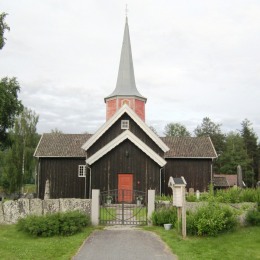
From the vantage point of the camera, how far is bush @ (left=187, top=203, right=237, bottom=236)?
14297mm

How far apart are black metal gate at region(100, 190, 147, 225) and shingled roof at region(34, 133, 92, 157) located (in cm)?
796

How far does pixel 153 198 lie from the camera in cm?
1728

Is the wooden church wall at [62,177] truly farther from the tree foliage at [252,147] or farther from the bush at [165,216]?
the tree foliage at [252,147]

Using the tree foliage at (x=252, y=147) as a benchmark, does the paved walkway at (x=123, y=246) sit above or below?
below

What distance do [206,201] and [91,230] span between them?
536 cm

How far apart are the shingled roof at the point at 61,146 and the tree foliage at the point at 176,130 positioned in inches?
2033

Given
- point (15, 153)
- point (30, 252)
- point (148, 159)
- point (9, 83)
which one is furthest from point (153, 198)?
point (15, 153)

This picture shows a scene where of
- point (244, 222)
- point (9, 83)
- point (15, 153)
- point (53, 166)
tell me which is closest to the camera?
point (244, 222)

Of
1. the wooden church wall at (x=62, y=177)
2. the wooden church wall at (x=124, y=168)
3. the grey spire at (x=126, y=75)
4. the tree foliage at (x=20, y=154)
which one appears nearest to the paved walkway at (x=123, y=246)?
the wooden church wall at (x=124, y=168)

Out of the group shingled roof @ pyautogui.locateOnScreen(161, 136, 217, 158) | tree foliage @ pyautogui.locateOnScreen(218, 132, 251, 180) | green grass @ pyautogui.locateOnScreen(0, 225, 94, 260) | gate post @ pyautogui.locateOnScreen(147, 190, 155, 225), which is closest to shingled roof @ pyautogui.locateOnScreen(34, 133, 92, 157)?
shingled roof @ pyautogui.locateOnScreen(161, 136, 217, 158)

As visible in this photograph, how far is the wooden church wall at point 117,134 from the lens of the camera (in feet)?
99.2

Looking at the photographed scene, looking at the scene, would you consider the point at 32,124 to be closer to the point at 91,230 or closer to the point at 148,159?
the point at 148,159

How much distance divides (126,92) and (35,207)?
2364 cm

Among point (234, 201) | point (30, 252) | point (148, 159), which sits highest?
point (148, 159)
